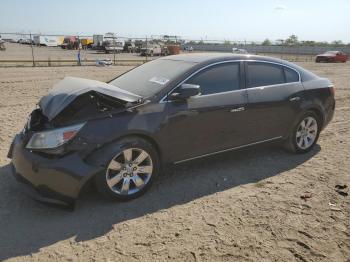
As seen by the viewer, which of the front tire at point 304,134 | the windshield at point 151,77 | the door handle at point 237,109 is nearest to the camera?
the windshield at point 151,77

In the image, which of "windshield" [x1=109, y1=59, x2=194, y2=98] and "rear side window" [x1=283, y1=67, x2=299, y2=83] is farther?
"rear side window" [x1=283, y1=67, x2=299, y2=83]

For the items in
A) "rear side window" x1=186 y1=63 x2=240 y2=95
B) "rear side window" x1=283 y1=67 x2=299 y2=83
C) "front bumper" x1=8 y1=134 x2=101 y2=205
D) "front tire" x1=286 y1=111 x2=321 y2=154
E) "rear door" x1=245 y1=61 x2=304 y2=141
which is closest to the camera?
"front bumper" x1=8 y1=134 x2=101 y2=205

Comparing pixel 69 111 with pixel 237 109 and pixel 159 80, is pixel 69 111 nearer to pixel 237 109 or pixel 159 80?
pixel 159 80

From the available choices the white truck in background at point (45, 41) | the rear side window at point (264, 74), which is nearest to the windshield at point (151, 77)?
the rear side window at point (264, 74)

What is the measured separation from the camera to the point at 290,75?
5863 millimetres

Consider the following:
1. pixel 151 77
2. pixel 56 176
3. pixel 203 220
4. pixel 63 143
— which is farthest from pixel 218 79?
pixel 56 176

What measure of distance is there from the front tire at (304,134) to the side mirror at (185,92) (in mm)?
2160

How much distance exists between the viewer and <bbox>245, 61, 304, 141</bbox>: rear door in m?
5.30

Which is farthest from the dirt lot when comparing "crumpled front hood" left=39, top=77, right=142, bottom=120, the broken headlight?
"crumpled front hood" left=39, top=77, right=142, bottom=120

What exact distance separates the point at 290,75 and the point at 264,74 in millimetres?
608

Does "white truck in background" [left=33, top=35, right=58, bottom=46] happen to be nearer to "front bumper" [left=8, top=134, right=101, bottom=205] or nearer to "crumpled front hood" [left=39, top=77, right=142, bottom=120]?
"crumpled front hood" [left=39, top=77, right=142, bottom=120]

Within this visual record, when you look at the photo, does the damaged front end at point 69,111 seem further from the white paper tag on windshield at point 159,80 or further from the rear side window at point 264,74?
the rear side window at point 264,74

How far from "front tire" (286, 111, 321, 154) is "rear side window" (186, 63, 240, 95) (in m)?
1.46

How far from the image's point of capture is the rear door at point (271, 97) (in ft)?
17.4
